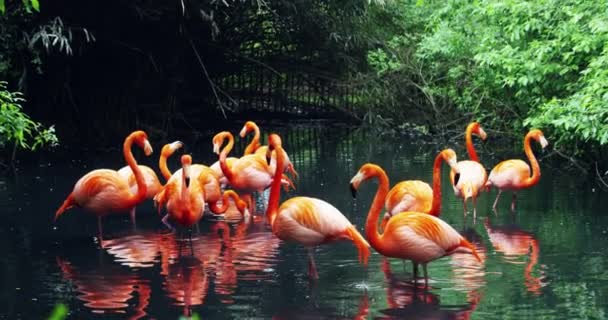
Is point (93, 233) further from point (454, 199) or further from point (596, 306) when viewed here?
point (596, 306)

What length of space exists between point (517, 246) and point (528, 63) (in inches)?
151

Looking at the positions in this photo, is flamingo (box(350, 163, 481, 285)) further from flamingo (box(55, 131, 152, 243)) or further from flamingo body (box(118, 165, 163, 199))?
flamingo body (box(118, 165, 163, 199))

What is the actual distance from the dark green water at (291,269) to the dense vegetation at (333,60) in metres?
1.56

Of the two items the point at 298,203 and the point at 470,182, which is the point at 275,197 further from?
the point at 470,182

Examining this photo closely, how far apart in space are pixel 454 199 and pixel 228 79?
1091cm

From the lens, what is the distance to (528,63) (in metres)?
11.1

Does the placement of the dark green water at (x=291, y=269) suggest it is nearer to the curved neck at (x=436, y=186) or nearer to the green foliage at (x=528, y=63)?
the curved neck at (x=436, y=186)

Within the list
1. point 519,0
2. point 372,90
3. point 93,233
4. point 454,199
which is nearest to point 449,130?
point 372,90

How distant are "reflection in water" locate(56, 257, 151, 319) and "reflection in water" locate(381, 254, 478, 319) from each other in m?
1.59

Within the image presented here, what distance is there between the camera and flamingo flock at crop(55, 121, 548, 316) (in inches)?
250

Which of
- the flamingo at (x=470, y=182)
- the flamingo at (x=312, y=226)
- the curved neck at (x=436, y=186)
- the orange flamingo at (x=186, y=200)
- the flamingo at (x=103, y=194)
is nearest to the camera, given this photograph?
the flamingo at (x=312, y=226)

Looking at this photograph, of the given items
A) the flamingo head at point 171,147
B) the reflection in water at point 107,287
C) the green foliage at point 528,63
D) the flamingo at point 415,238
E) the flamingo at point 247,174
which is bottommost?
the reflection in water at point 107,287

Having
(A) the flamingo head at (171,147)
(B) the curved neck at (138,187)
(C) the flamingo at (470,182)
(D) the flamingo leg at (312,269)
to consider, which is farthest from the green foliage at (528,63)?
(D) the flamingo leg at (312,269)

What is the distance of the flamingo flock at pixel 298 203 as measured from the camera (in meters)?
6.34
